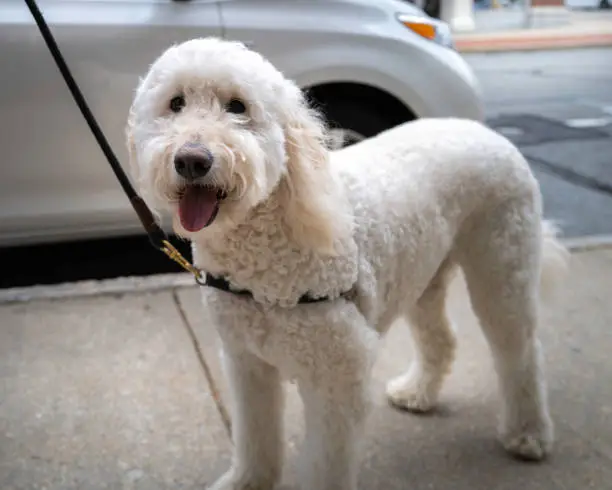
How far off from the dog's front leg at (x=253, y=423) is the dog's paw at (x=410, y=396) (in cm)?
72

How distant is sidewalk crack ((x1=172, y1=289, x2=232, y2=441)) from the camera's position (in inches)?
129

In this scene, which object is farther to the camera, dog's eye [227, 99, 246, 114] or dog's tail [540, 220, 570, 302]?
dog's tail [540, 220, 570, 302]

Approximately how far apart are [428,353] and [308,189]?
136 centimetres

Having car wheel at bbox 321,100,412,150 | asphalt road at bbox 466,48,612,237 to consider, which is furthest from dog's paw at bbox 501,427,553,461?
asphalt road at bbox 466,48,612,237

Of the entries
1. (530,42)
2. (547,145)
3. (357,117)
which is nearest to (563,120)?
(547,145)

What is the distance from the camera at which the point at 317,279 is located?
234 cm

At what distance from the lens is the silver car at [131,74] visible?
14.3ft

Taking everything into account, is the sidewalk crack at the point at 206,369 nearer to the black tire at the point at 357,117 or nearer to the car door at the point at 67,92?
the car door at the point at 67,92

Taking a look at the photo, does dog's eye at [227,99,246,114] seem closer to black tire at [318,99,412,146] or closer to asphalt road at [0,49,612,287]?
black tire at [318,99,412,146]

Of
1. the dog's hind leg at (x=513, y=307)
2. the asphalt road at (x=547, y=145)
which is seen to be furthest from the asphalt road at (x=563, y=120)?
the dog's hind leg at (x=513, y=307)

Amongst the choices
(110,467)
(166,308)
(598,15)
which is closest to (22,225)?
(166,308)

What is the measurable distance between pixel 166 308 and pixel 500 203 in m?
2.02

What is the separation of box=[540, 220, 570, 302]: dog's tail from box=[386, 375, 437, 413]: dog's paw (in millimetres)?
628

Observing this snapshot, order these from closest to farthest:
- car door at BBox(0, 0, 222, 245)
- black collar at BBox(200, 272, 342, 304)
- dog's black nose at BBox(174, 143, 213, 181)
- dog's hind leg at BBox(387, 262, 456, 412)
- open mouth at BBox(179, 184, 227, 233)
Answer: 1. dog's black nose at BBox(174, 143, 213, 181)
2. open mouth at BBox(179, 184, 227, 233)
3. black collar at BBox(200, 272, 342, 304)
4. dog's hind leg at BBox(387, 262, 456, 412)
5. car door at BBox(0, 0, 222, 245)
